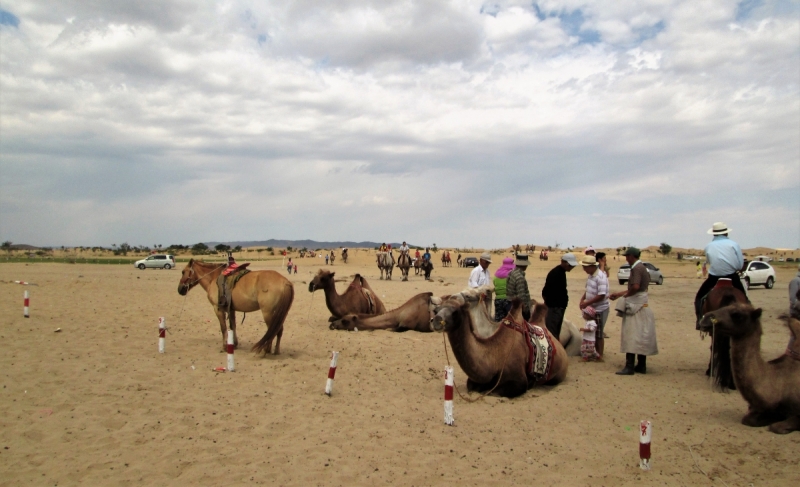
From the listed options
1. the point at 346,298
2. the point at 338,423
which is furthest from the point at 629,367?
the point at 346,298

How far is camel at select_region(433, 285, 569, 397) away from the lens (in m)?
7.93

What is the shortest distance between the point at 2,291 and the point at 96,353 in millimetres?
12875

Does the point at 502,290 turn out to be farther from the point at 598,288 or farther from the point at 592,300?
the point at 598,288

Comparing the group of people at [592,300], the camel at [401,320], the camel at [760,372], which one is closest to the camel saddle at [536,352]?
the group of people at [592,300]

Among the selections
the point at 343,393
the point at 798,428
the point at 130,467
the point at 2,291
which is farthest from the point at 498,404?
the point at 2,291

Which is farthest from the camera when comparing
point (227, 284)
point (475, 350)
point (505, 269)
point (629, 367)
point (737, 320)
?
point (227, 284)

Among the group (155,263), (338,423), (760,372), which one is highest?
(155,263)

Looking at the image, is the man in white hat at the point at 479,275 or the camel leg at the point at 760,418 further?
the man in white hat at the point at 479,275

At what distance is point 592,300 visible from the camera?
34.4ft

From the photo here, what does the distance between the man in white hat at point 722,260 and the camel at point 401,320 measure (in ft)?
23.3

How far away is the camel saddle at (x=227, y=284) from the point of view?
11484mm

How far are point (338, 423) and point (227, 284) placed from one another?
5.58 m

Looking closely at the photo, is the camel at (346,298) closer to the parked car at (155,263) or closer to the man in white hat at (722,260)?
the man in white hat at (722,260)

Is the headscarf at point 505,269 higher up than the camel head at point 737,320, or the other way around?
the headscarf at point 505,269
